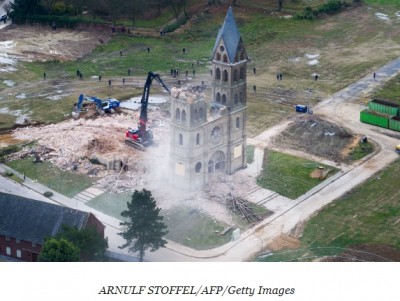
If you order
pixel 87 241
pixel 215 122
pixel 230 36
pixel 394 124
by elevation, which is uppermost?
pixel 230 36

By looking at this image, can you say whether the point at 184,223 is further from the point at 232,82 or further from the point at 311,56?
the point at 311,56

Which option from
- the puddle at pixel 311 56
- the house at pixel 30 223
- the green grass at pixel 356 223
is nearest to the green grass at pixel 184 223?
the green grass at pixel 356 223

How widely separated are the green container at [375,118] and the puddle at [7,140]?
168 ft

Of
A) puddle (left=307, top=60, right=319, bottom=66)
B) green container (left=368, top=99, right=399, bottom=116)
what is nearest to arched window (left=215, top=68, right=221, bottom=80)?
green container (left=368, top=99, right=399, bottom=116)

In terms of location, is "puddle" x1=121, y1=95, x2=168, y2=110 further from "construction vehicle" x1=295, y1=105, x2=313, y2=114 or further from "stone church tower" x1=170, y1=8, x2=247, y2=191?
"stone church tower" x1=170, y1=8, x2=247, y2=191

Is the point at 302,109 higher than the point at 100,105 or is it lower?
lower

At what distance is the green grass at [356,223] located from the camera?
94.4 m

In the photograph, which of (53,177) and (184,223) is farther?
(53,177)

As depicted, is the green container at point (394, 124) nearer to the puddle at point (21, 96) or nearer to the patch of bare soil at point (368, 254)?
the patch of bare soil at point (368, 254)

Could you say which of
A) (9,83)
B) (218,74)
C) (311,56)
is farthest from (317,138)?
(9,83)

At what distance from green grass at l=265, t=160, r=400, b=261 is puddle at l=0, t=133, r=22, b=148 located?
46.5 metres

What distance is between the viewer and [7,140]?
12406cm

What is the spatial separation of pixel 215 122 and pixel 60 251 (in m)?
32.7

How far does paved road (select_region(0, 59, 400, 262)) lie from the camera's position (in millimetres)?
93438
